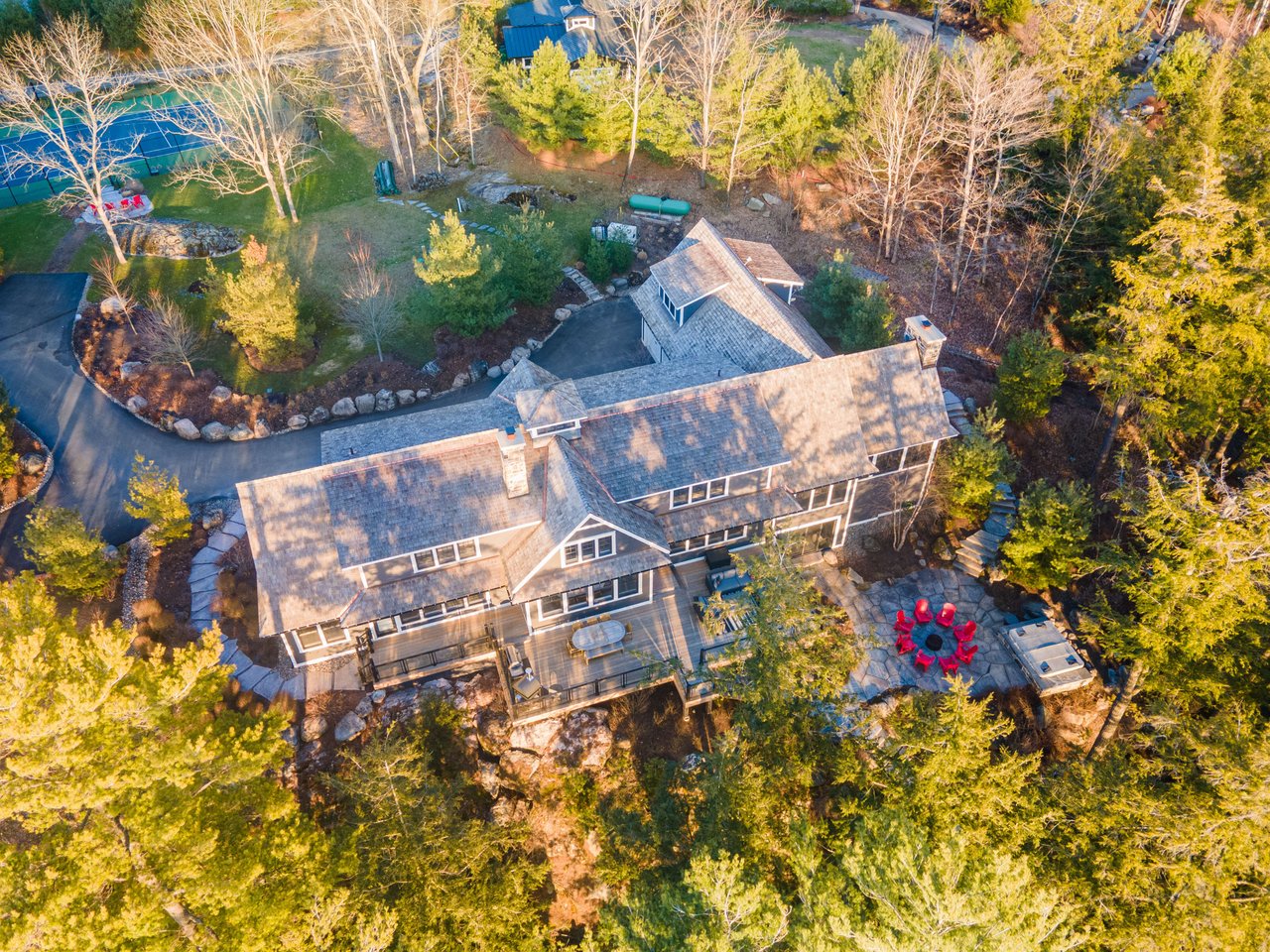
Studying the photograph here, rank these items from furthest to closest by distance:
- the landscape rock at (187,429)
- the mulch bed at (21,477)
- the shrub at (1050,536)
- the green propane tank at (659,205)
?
the green propane tank at (659,205) → the landscape rock at (187,429) → the mulch bed at (21,477) → the shrub at (1050,536)

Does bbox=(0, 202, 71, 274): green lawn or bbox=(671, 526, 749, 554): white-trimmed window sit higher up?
bbox=(0, 202, 71, 274): green lawn

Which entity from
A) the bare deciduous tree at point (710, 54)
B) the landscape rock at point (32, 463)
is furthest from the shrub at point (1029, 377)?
the landscape rock at point (32, 463)

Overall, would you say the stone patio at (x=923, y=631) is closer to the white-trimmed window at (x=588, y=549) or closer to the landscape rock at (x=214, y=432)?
the white-trimmed window at (x=588, y=549)

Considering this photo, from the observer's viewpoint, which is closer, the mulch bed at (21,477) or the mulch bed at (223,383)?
the mulch bed at (21,477)

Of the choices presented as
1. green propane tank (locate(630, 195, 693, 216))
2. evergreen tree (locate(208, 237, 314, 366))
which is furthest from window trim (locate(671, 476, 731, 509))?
green propane tank (locate(630, 195, 693, 216))

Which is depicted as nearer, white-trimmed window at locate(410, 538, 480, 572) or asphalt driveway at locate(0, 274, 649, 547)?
white-trimmed window at locate(410, 538, 480, 572)

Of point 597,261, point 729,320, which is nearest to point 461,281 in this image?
point 597,261

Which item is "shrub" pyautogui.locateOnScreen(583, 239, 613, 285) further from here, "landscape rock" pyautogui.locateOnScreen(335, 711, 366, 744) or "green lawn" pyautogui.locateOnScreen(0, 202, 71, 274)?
"green lawn" pyautogui.locateOnScreen(0, 202, 71, 274)
